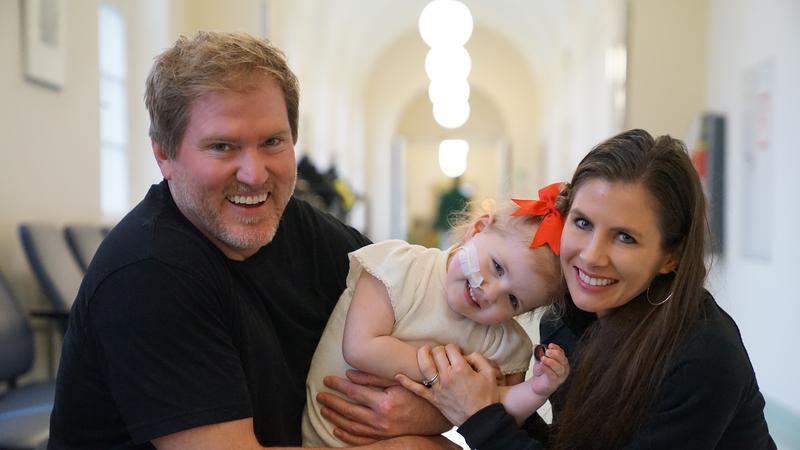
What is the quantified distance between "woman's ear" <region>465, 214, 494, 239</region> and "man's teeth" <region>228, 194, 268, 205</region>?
0.54 m

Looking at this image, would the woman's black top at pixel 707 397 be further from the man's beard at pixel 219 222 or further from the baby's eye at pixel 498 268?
the man's beard at pixel 219 222

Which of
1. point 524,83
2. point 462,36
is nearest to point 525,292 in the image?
point 462,36

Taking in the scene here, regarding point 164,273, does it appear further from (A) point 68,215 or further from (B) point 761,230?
(B) point 761,230

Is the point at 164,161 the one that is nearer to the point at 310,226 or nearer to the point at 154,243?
the point at 154,243

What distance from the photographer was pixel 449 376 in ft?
6.21

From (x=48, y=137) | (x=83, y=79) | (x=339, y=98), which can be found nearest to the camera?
(x=48, y=137)

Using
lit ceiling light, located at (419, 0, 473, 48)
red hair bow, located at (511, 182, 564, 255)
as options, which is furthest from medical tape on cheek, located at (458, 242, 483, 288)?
Answer: lit ceiling light, located at (419, 0, 473, 48)

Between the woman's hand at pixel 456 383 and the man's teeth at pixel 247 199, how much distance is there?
20.6 inches

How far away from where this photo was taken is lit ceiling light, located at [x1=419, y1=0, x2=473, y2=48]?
35.7 ft

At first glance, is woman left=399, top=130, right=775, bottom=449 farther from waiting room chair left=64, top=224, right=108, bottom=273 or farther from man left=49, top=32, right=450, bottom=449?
waiting room chair left=64, top=224, right=108, bottom=273

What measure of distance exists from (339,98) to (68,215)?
11346 millimetres

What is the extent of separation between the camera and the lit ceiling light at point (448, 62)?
13234mm

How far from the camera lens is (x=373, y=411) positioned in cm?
197

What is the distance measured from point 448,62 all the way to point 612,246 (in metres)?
12.5
